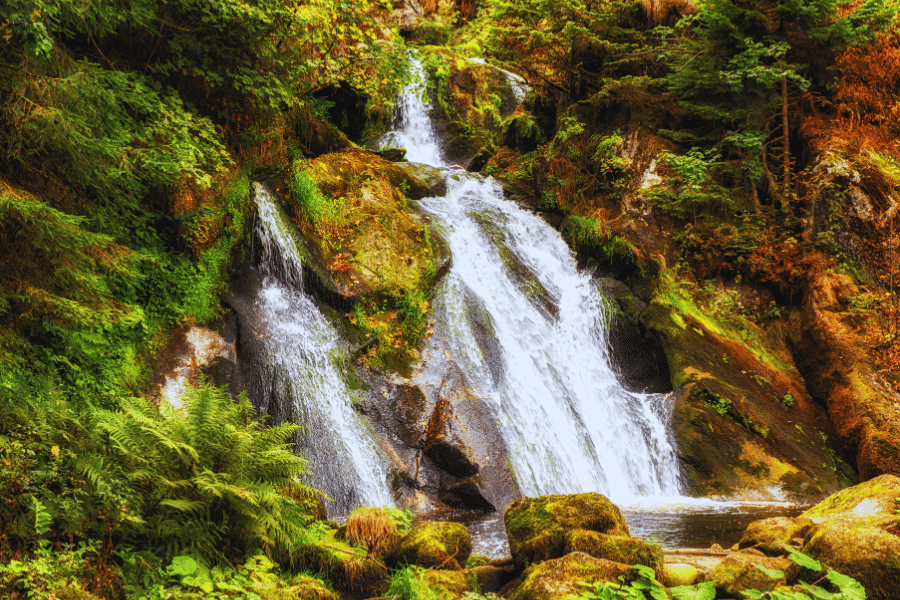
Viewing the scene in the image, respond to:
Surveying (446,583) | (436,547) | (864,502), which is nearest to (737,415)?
(864,502)

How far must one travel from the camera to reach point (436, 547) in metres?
4.20

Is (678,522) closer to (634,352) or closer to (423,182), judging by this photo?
(634,352)

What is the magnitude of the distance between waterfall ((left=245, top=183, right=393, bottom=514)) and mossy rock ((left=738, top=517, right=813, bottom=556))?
447 centimetres

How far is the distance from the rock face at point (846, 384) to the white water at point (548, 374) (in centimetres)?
323

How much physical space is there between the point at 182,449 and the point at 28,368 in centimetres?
329

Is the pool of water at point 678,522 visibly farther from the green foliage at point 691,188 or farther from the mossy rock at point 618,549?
the green foliage at point 691,188

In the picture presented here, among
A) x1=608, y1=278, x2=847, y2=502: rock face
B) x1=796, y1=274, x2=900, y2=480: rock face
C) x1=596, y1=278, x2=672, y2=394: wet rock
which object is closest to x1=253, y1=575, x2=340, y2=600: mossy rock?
x1=608, y1=278, x2=847, y2=502: rock face

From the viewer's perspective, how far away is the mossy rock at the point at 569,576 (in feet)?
11.0

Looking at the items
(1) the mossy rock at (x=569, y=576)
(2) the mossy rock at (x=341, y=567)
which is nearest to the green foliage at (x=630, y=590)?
(1) the mossy rock at (x=569, y=576)

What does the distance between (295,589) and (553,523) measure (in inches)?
82.0

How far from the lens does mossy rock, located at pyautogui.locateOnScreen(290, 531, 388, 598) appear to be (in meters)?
4.04

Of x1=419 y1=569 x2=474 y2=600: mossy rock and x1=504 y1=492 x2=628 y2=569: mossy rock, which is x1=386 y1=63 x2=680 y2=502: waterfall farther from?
x1=419 y1=569 x2=474 y2=600: mossy rock

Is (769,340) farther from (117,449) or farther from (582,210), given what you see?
(117,449)

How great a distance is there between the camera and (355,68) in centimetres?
1141
